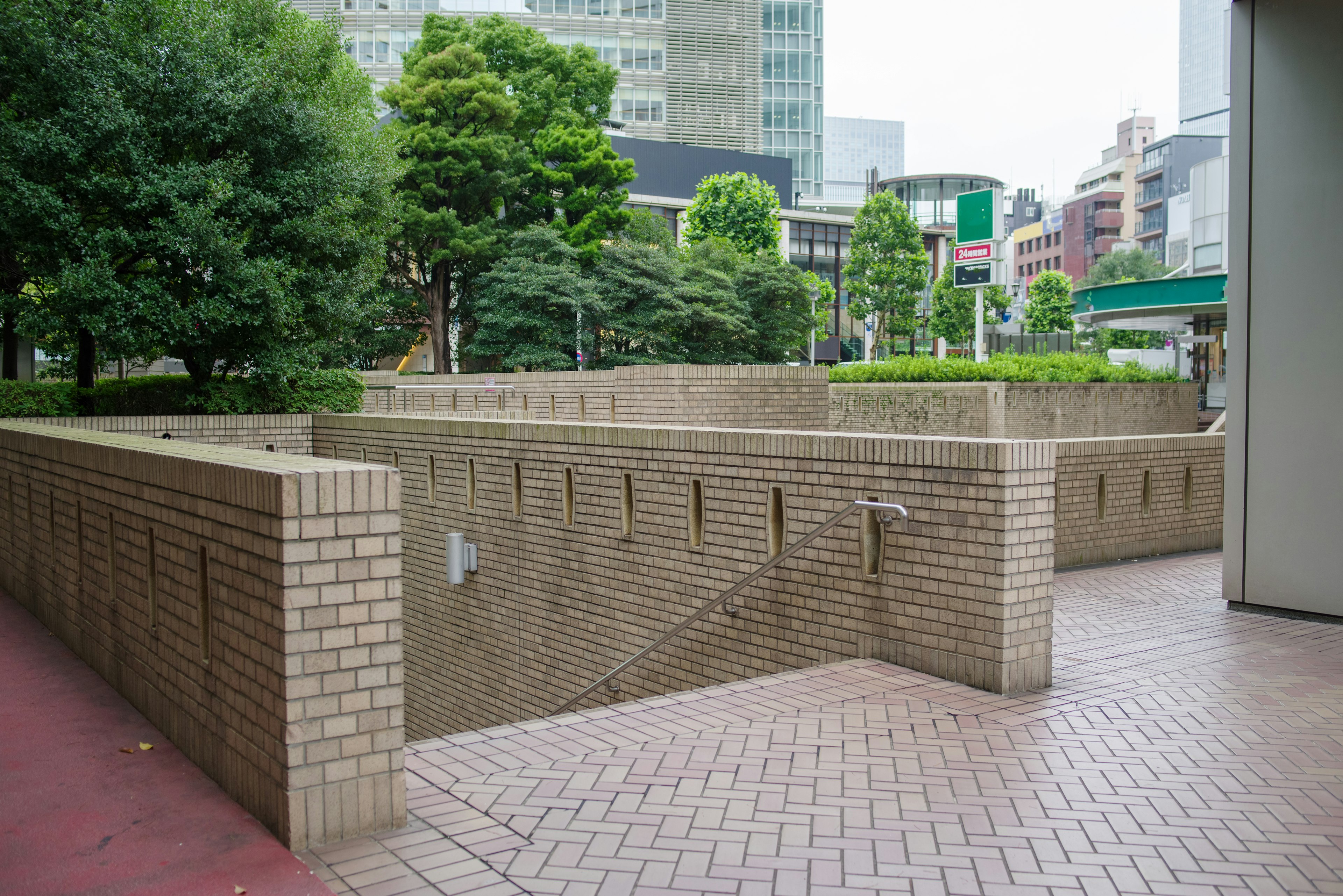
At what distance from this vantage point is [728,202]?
48.0 metres

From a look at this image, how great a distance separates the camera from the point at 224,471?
410 centimetres

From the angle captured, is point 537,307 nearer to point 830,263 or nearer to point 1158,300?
point 1158,300

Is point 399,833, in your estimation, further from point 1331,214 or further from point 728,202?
point 728,202

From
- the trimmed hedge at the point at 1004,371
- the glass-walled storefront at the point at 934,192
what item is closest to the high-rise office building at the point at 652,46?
the trimmed hedge at the point at 1004,371

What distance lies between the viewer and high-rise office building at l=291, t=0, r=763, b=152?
64.5 m

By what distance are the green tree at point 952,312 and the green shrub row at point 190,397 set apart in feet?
156

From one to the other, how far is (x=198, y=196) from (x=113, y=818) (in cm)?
1306

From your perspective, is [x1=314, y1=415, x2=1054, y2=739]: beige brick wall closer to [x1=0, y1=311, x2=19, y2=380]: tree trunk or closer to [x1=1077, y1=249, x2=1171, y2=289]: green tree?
[x1=0, y1=311, x2=19, y2=380]: tree trunk

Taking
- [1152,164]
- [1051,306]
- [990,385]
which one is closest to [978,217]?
[990,385]

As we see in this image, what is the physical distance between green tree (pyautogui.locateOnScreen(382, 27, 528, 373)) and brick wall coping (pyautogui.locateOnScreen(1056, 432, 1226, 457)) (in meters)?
24.1

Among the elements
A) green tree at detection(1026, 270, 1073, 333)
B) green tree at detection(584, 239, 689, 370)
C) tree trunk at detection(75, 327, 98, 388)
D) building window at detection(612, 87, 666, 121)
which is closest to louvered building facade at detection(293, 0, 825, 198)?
building window at detection(612, 87, 666, 121)

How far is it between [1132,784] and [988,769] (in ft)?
2.01

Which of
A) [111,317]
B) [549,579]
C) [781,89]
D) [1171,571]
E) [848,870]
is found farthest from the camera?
[781,89]

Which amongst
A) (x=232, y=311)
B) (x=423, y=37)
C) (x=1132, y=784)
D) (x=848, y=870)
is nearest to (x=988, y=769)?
(x=1132, y=784)
